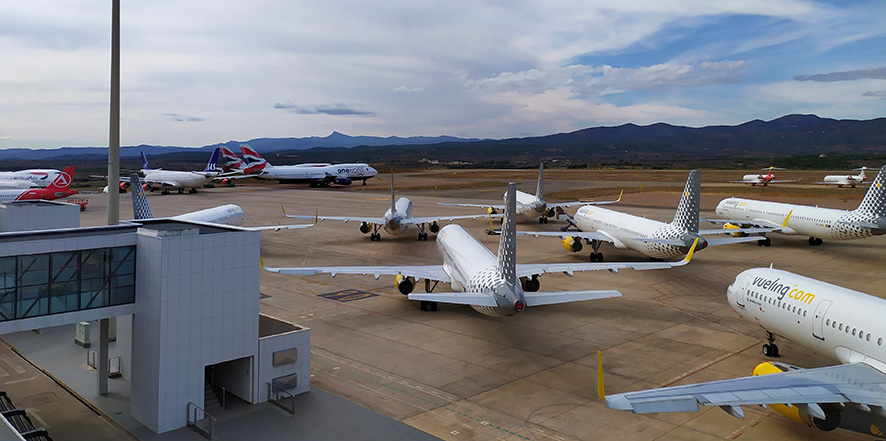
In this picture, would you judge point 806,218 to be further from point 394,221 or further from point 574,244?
point 394,221

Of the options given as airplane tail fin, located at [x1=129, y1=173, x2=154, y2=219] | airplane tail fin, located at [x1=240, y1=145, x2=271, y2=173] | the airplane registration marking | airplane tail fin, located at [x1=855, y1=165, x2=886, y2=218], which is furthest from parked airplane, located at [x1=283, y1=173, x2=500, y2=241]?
airplane tail fin, located at [x1=240, y1=145, x2=271, y2=173]

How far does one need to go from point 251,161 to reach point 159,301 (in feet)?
434

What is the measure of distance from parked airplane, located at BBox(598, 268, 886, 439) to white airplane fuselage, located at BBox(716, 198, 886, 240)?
2928 centimetres

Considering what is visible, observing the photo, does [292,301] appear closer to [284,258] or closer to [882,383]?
[284,258]

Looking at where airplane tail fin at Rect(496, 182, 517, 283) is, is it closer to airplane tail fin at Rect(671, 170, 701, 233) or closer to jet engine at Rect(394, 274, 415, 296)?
jet engine at Rect(394, 274, 415, 296)

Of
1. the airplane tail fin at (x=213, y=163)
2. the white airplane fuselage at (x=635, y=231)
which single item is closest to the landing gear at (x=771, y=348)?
the white airplane fuselage at (x=635, y=231)

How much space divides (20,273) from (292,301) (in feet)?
62.3

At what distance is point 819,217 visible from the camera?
52688 millimetres

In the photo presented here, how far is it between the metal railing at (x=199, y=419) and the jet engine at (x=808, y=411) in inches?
672

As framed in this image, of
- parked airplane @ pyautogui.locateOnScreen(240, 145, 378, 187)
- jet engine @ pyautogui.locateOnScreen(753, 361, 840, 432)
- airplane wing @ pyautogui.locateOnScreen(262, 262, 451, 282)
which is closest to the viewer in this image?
jet engine @ pyautogui.locateOnScreen(753, 361, 840, 432)

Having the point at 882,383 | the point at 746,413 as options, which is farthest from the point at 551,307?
the point at 882,383

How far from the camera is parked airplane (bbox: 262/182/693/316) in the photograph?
24766mm

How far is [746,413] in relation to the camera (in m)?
20.3

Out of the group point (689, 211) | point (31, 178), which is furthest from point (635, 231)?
point (31, 178)
